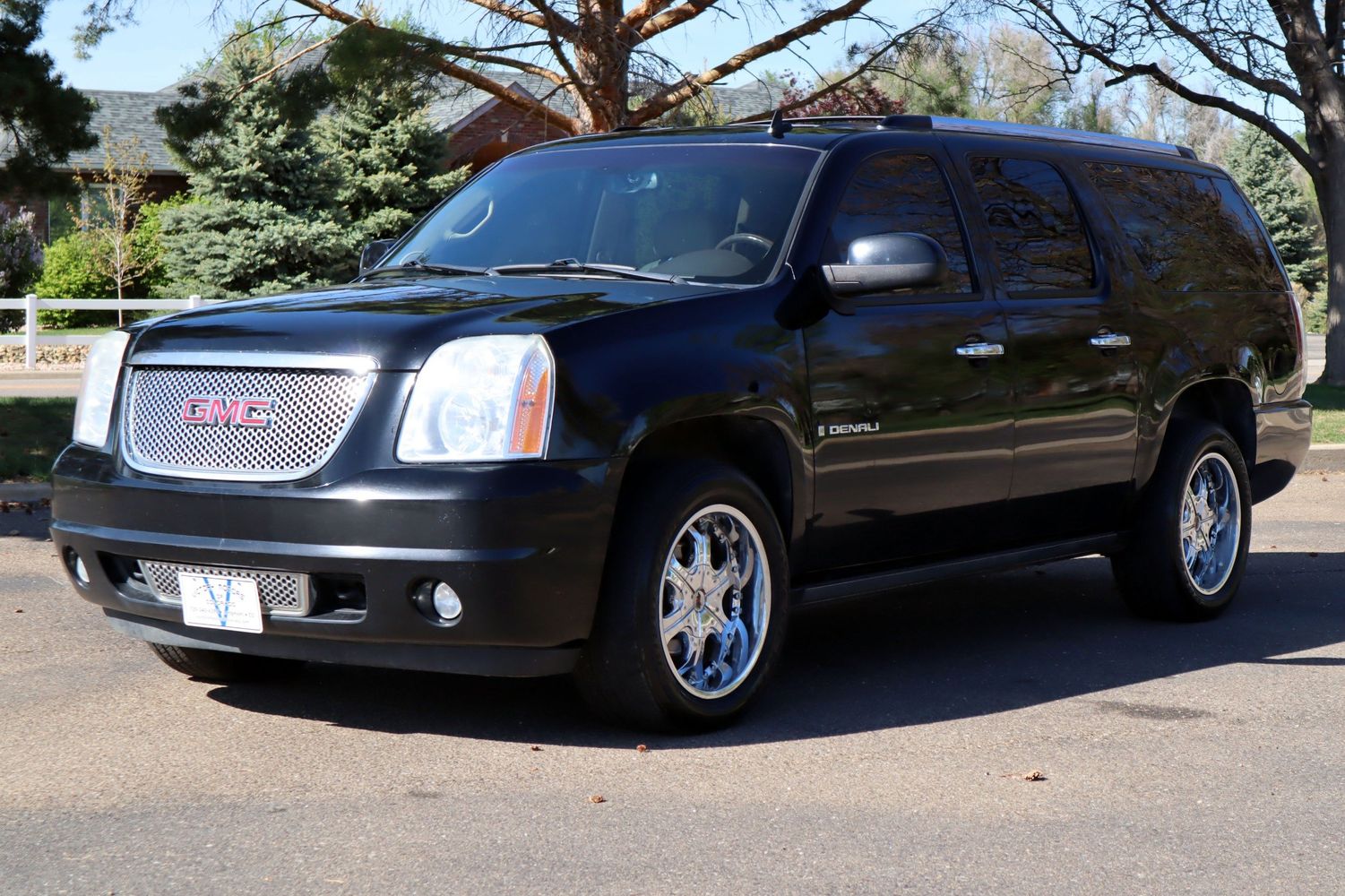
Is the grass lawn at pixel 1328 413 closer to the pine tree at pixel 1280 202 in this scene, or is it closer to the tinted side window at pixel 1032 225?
the tinted side window at pixel 1032 225

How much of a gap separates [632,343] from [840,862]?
5.55 feet

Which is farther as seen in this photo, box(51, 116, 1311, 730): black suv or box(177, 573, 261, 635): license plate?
box(177, 573, 261, 635): license plate

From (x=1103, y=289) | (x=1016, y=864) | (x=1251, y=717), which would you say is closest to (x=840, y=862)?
(x=1016, y=864)

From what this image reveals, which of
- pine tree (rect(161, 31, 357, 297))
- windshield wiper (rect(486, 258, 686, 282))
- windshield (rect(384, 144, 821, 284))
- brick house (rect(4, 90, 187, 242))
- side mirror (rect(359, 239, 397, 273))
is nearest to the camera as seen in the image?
windshield wiper (rect(486, 258, 686, 282))

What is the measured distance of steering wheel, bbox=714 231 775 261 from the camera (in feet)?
19.0

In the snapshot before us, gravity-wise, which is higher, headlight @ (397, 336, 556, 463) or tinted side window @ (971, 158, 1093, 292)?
tinted side window @ (971, 158, 1093, 292)

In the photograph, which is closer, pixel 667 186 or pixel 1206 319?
pixel 667 186

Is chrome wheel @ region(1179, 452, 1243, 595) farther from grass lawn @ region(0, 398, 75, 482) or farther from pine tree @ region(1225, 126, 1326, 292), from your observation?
pine tree @ region(1225, 126, 1326, 292)

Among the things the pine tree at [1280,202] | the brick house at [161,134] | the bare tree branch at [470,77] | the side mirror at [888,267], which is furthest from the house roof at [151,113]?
the side mirror at [888,267]

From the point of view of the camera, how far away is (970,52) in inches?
664

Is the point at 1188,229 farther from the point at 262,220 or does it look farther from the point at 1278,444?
the point at 262,220

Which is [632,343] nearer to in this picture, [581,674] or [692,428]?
[692,428]

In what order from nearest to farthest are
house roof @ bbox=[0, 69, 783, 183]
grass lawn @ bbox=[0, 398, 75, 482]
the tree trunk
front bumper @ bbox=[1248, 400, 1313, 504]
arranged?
front bumper @ bbox=[1248, 400, 1313, 504] < grass lawn @ bbox=[0, 398, 75, 482] < the tree trunk < house roof @ bbox=[0, 69, 783, 183]

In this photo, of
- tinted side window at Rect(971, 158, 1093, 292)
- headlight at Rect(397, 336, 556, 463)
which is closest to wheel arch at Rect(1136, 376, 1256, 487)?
tinted side window at Rect(971, 158, 1093, 292)
